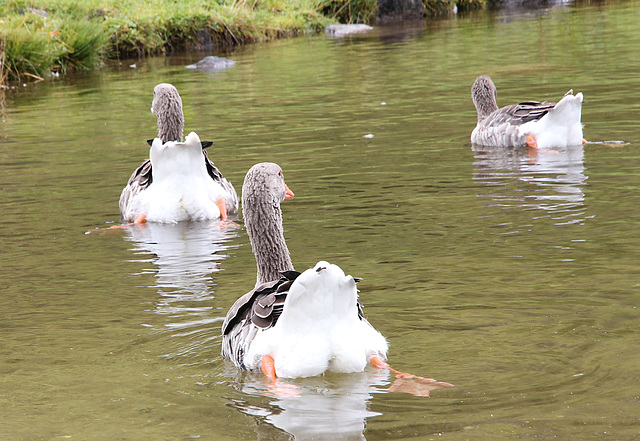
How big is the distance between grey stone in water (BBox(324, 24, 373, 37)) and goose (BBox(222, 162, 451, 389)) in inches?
1209

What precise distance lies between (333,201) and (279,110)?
23.6ft

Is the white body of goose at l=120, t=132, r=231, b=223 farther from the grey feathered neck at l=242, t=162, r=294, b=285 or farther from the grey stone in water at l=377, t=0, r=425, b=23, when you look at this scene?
the grey stone in water at l=377, t=0, r=425, b=23

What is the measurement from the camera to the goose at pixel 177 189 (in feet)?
28.2

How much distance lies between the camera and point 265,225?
565 centimetres

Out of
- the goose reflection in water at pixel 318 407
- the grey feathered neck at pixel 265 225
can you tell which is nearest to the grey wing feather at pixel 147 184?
the grey feathered neck at pixel 265 225

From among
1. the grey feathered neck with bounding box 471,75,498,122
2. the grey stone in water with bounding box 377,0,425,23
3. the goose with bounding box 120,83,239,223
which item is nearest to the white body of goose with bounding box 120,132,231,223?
the goose with bounding box 120,83,239,223

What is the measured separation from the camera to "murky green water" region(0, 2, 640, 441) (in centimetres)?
447

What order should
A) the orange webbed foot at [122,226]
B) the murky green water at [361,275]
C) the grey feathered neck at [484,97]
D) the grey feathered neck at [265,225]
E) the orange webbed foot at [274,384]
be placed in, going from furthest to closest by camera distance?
the grey feathered neck at [484,97], the orange webbed foot at [122,226], the grey feathered neck at [265,225], the orange webbed foot at [274,384], the murky green water at [361,275]

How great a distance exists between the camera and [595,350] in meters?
5.02

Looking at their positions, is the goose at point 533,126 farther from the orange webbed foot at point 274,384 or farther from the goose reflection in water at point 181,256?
the orange webbed foot at point 274,384

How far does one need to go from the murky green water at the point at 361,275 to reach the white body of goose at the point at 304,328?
14 centimetres

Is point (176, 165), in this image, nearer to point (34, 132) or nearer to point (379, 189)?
point (379, 189)

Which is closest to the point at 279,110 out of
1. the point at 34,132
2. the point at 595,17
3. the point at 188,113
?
the point at 188,113

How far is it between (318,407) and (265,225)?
1.52 metres
